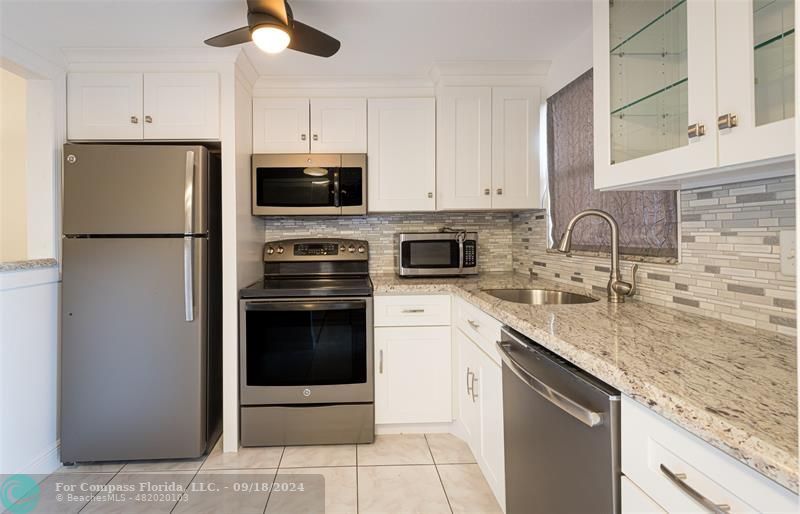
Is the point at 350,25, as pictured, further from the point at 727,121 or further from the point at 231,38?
the point at 727,121

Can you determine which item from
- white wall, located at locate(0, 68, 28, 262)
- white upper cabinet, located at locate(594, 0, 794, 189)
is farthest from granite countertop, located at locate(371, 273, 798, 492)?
white wall, located at locate(0, 68, 28, 262)

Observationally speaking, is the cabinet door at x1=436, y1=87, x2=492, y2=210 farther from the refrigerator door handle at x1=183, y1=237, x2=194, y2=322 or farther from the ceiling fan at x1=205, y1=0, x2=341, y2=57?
the refrigerator door handle at x1=183, y1=237, x2=194, y2=322

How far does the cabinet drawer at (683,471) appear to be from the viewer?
527mm

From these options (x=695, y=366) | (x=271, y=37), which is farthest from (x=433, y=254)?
(x=695, y=366)

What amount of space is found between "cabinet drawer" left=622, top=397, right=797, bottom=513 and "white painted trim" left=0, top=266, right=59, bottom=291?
7.98 ft

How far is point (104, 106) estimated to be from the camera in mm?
2070

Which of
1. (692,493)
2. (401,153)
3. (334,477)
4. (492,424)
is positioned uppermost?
(401,153)

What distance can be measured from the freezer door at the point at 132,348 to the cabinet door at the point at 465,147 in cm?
148

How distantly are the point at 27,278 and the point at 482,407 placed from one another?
2.23 metres

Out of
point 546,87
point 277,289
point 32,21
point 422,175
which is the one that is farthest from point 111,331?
point 546,87

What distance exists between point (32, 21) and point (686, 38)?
8.66ft

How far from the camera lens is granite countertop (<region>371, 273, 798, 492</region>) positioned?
54 centimetres

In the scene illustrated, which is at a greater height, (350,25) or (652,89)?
(350,25)

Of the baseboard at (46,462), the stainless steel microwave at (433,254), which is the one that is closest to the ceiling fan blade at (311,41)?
the stainless steel microwave at (433,254)
